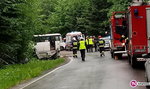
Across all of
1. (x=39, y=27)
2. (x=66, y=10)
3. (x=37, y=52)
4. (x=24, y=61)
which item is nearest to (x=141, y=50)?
(x=39, y=27)

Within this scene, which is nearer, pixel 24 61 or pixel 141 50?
pixel 141 50

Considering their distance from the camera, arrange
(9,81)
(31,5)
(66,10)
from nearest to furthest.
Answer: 1. (9,81)
2. (31,5)
3. (66,10)

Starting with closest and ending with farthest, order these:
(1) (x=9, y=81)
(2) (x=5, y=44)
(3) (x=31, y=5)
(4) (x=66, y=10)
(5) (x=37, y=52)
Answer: (1) (x=9, y=81)
(2) (x=5, y=44)
(3) (x=31, y=5)
(5) (x=37, y=52)
(4) (x=66, y=10)

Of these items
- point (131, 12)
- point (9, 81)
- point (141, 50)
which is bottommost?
point (9, 81)

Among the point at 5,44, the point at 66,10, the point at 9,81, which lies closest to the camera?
the point at 9,81

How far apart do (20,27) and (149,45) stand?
29.0ft

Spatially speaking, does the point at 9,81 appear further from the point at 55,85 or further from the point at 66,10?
the point at 66,10

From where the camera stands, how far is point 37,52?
3294 centimetres

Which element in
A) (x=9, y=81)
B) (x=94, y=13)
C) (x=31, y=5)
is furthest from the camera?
(x=94, y=13)

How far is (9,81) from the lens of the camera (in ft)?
49.3

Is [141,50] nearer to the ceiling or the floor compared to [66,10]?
nearer to the floor

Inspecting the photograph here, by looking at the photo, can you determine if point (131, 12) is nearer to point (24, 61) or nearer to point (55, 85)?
point (55, 85)

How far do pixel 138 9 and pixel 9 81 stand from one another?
6465mm

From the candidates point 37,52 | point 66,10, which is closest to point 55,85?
point 37,52
